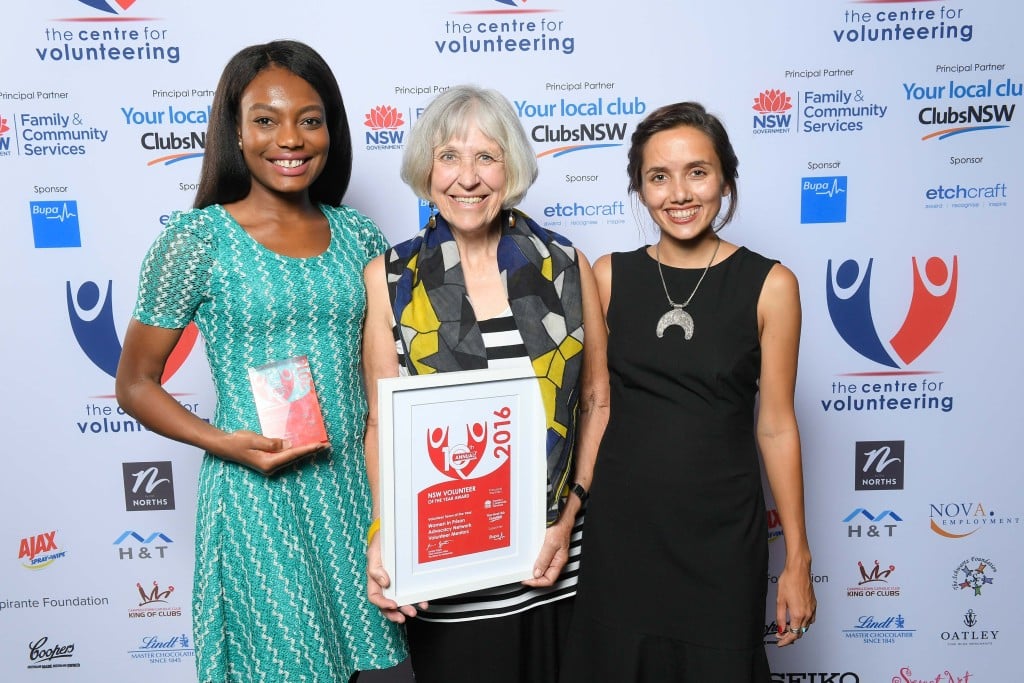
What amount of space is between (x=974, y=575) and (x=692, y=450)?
1919mm

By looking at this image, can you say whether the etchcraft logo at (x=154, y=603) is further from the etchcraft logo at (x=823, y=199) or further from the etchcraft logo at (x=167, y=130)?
the etchcraft logo at (x=823, y=199)

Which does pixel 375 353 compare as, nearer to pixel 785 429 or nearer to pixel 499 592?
pixel 499 592

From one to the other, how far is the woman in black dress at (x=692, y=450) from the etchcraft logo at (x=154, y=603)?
179 cm

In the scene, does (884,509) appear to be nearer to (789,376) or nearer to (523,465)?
(789,376)

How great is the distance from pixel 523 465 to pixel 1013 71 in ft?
7.19

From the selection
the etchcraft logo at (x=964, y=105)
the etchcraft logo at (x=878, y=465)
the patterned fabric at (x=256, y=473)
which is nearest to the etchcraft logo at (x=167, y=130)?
the patterned fabric at (x=256, y=473)

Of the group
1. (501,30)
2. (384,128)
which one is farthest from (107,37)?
(501,30)

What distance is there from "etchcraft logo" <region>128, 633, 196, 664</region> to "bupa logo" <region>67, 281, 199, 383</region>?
94cm

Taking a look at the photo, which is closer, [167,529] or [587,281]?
[587,281]

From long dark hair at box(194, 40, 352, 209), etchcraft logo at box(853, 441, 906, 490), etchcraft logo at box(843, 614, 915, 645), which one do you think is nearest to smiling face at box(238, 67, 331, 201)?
long dark hair at box(194, 40, 352, 209)

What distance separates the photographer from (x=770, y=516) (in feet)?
9.31

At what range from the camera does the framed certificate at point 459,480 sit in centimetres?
136

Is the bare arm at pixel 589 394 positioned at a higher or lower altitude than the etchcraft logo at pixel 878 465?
higher

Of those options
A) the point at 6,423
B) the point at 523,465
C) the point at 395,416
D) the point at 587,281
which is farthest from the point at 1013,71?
the point at 6,423
